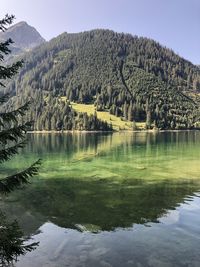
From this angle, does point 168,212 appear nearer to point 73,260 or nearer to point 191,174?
point 73,260

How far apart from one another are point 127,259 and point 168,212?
15.1m

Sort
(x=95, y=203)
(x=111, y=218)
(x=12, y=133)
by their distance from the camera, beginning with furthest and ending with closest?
(x=95, y=203), (x=111, y=218), (x=12, y=133)

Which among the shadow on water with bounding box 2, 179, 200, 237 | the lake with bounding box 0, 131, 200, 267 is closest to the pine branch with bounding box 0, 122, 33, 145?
the lake with bounding box 0, 131, 200, 267

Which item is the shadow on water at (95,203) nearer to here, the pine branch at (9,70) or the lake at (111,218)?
the lake at (111,218)

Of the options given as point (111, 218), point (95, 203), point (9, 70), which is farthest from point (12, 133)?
point (95, 203)

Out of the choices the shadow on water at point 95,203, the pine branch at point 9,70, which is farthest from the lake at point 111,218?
the pine branch at point 9,70

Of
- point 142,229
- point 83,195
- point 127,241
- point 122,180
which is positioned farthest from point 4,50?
point 122,180

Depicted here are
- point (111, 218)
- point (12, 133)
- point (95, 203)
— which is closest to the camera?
point (12, 133)

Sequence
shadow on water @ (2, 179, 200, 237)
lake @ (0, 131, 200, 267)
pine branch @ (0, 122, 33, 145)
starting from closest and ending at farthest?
pine branch @ (0, 122, 33, 145)
lake @ (0, 131, 200, 267)
shadow on water @ (2, 179, 200, 237)

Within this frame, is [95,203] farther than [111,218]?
Yes

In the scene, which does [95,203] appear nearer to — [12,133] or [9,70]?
[12,133]

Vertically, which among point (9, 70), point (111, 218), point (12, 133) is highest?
point (9, 70)

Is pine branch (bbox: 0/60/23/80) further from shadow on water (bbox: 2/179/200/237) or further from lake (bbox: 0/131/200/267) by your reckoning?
shadow on water (bbox: 2/179/200/237)

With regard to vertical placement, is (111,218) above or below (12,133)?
below
